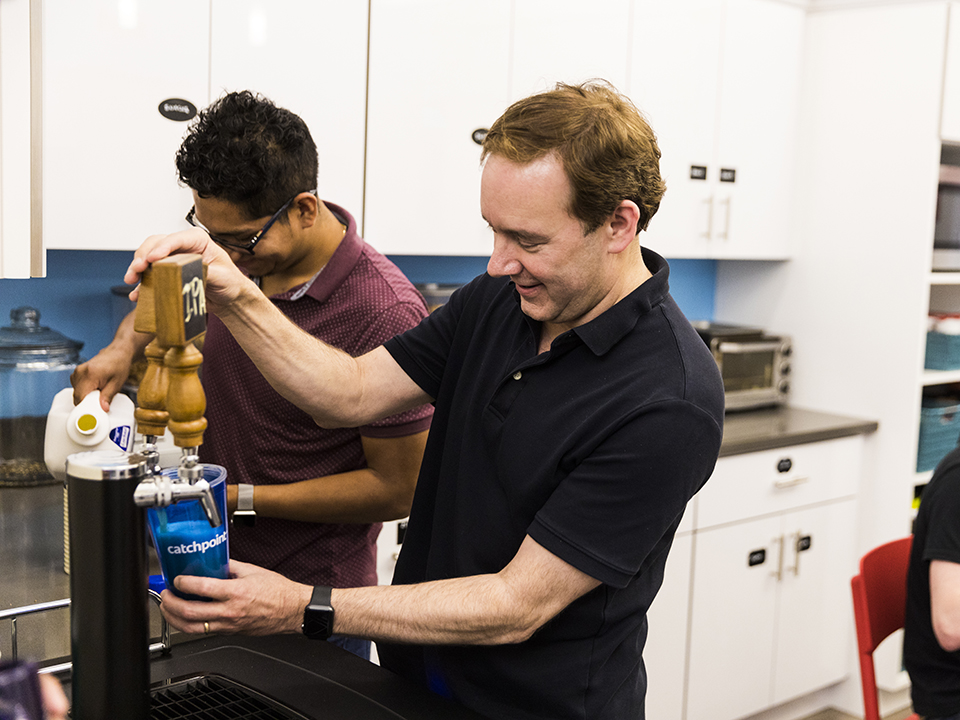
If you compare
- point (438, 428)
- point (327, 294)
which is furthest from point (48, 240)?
point (438, 428)

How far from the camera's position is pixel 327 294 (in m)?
1.49

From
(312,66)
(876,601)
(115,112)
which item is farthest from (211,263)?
(876,601)

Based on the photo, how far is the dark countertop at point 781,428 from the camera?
2664 mm

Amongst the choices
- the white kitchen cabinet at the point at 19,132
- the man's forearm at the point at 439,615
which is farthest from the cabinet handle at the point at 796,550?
the white kitchen cabinet at the point at 19,132

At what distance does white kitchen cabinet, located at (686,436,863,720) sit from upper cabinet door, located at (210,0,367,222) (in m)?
1.29

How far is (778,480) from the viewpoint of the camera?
9.09 ft

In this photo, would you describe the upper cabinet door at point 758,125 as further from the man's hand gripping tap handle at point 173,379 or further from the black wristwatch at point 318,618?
the man's hand gripping tap handle at point 173,379

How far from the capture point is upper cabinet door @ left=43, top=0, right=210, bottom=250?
1.77 meters

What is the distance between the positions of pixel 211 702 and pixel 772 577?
2190 mm

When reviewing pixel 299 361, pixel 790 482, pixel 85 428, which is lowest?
pixel 790 482

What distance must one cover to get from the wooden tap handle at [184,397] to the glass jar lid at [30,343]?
4.37 ft

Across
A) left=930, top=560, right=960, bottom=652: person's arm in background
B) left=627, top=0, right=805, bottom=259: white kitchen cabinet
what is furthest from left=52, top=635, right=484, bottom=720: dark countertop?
left=627, top=0, right=805, bottom=259: white kitchen cabinet

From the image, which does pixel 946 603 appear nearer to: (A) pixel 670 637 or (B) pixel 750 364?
(A) pixel 670 637

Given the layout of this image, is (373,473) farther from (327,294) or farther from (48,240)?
(48,240)
